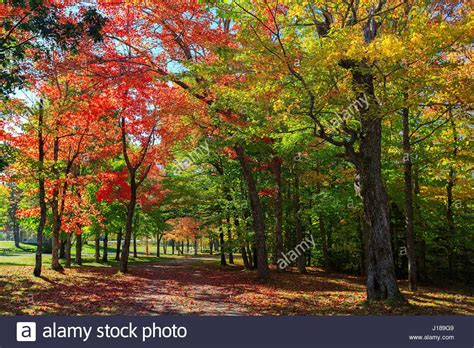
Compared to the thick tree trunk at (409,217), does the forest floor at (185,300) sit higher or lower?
lower

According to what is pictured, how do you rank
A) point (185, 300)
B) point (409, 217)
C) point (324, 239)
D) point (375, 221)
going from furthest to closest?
point (324, 239) → point (409, 217) → point (185, 300) → point (375, 221)

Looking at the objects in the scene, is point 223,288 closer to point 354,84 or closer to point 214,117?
point 214,117

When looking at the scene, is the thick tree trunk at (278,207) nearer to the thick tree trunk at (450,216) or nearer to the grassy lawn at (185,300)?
the grassy lawn at (185,300)

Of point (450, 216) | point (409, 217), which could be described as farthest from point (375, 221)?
point (450, 216)

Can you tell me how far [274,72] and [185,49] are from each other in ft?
20.7

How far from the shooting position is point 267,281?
56.3 feet

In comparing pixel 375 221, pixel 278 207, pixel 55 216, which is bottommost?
pixel 375 221

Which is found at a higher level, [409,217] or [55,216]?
[55,216]

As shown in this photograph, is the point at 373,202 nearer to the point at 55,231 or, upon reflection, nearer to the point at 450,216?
the point at 450,216

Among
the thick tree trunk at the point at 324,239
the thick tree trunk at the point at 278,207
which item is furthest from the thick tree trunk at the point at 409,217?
the thick tree trunk at the point at 324,239

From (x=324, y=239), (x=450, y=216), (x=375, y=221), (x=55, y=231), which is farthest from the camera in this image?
(x=324, y=239)

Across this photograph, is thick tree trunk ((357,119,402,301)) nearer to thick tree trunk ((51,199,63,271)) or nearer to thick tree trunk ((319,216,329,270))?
thick tree trunk ((319,216,329,270))

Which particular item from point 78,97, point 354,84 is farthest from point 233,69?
point 78,97

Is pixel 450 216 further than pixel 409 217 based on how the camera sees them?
Yes
